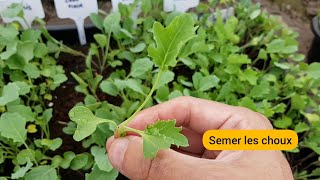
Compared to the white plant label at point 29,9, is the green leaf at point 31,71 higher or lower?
lower

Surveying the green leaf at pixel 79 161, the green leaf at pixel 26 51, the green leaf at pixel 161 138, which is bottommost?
the green leaf at pixel 79 161

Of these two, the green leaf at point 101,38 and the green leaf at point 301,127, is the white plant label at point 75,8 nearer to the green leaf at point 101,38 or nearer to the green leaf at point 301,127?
the green leaf at point 101,38

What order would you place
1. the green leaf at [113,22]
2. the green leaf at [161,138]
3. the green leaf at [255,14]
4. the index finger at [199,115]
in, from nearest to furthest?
the green leaf at [161,138] → the index finger at [199,115] → the green leaf at [113,22] → the green leaf at [255,14]

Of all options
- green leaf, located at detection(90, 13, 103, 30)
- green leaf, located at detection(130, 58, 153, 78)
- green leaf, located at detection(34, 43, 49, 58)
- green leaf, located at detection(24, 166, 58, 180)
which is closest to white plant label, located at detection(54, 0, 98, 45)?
green leaf, located at detection(90, 13, 103, 30)

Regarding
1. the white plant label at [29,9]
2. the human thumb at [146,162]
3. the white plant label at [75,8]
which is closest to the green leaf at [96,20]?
the white plant label at [75,8]

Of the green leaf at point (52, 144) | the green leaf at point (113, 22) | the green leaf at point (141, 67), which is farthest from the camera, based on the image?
the green leaf at point (113, 22)

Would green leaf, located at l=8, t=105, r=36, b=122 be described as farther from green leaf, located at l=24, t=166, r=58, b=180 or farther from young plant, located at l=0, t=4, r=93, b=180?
green leaf, located at l=24, t=166, r=58, b=180

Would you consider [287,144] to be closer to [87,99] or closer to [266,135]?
[266,135]

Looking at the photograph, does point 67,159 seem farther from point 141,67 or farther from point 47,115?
point 141,67

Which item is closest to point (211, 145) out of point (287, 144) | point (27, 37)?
point (287, 144)
